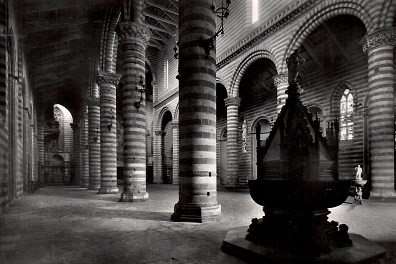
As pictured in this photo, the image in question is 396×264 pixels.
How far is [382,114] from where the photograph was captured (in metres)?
11.5

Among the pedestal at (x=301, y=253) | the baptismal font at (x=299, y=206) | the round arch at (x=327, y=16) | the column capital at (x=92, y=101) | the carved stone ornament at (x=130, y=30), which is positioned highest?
the round arch at (x=327, y=16)

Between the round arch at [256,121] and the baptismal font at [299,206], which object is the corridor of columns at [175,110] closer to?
the round arch at [256,121]

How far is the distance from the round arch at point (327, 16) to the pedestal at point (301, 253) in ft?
34.3

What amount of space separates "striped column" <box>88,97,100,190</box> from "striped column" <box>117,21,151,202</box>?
6.89 m

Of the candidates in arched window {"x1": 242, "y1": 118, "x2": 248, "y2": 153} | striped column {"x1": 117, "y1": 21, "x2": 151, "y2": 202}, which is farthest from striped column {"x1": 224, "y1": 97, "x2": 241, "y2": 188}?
striped column {"x1": 117, "y1": 21, "x2": 151, "y2": 202}

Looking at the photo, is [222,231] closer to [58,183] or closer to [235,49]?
[235,49]

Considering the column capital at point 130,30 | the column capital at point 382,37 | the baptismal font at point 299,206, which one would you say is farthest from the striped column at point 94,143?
the baptismal font at point 299,206

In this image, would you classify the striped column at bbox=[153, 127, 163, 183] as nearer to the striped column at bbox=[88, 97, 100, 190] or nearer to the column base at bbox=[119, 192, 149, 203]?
the striped column at bbox=[88, 97, 100, 190]

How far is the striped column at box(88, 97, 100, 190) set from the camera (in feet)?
61.1

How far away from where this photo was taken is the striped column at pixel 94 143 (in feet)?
61.1

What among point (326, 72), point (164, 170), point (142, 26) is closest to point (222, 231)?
point (142, 26)

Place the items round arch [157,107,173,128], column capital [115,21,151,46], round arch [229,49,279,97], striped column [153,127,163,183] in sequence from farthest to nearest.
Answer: striped column [153,127,163,183]
round arch [157,107,173,128]
round arch [229,49,279,97]
column capital [115,21,151,46]

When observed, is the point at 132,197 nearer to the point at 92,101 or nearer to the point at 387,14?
the point at 92,101

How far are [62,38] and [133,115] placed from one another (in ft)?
30.1
